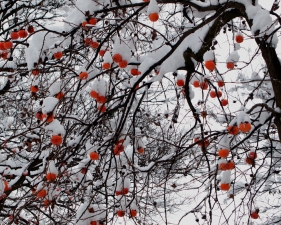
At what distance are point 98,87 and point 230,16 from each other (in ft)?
3.95

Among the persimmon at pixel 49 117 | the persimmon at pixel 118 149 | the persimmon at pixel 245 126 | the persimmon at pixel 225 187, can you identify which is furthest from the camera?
the persimmon at pixel 118 149

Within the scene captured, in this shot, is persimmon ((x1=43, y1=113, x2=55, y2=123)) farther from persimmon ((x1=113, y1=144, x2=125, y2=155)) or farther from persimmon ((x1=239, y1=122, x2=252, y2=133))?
persimmon ((x1=239, y1=122, x2=252, y2=133))

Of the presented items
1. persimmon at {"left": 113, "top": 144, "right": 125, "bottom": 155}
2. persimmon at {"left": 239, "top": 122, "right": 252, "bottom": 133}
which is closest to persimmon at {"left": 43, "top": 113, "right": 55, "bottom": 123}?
persimmon at {"left": 113, "top": 144, "right": 125, "bottom": 155}

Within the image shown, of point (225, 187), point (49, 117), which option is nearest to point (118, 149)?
point (49, 117)

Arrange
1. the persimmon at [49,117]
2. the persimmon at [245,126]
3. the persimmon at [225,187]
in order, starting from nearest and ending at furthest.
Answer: the persimmon at [245,126] < the persimmon at [49,117] < the persimmon at [225,187]

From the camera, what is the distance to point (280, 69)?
240 centimetres

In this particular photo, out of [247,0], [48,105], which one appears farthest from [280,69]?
[48,105]

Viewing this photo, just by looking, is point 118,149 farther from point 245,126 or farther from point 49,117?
point 245,126

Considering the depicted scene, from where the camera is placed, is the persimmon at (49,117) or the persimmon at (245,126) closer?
the persimmon at (245,126)

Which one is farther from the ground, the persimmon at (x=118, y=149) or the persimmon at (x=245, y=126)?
the persimmon at (x=118, y=149)

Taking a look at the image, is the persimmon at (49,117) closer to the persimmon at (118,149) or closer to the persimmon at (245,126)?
the persimmon at (118,149)

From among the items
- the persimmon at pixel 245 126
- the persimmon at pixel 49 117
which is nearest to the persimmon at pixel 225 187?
the persimmon at pixel 245 126

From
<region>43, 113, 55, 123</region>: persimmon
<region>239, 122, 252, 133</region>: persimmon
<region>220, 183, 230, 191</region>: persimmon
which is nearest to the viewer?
<region>239, 122, 252, 133</region>: persimmon

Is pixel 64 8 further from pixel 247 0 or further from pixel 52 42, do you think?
pixel 247 0
